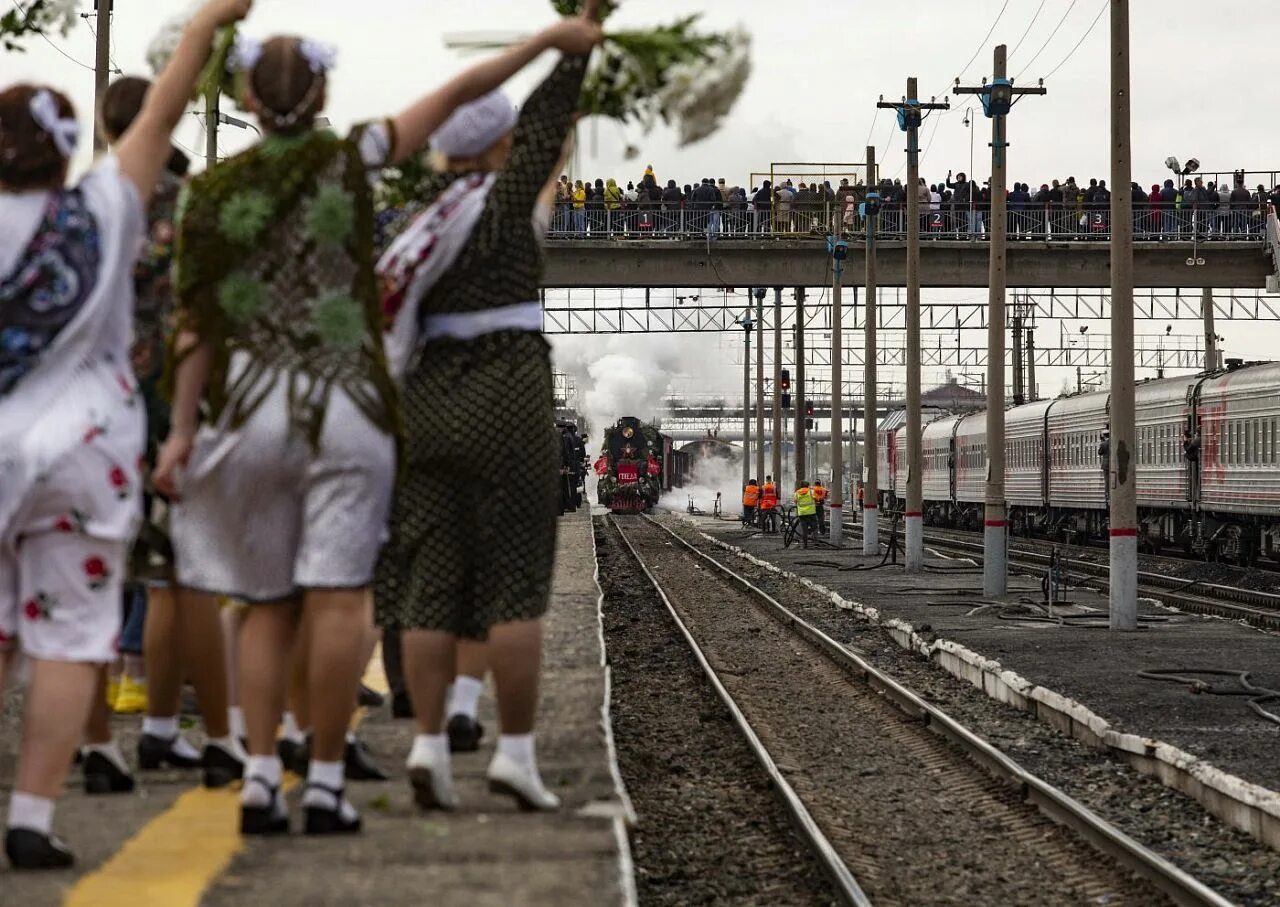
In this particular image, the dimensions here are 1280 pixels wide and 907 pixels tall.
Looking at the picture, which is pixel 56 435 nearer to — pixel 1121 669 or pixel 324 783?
pixel 324 783

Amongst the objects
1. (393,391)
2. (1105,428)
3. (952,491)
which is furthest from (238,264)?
(952,491)

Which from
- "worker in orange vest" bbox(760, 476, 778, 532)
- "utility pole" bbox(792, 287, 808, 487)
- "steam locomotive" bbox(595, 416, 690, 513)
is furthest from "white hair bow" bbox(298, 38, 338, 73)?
"steam locomotive" bbox(595, 416, 690, 513)

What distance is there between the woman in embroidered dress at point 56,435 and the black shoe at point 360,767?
1.68 m

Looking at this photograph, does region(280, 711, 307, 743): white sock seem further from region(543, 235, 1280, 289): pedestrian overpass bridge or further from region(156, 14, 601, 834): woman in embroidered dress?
region(543, 235, 1280, 289): pedestrian overpass bridge

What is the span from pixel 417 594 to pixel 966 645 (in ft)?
46.2

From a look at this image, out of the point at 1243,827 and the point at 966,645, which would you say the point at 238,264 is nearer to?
the point at 1243,827

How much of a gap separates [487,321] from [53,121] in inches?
49.8

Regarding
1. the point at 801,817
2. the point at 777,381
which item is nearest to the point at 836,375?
the point at 777,381

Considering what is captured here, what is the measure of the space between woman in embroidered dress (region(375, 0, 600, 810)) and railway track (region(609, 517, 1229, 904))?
325cm

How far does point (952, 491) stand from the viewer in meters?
60.7

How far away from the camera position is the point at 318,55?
5254 mm

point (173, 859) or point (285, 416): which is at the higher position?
point (285, 416)

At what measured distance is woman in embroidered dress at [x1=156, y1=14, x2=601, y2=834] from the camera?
521 cm

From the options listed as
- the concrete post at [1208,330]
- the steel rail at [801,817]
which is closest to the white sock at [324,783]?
the steel rail at [801,817]
